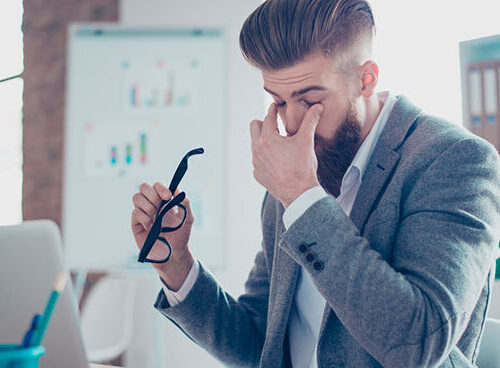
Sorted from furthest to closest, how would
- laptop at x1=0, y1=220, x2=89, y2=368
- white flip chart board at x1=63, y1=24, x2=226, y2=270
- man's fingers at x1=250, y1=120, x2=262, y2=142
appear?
white flip chart board at x1=63, y1=24, x2=226, y2=270 < man's fingers at x1=250, y1=120, x2=262, y2=142 < laptop at x1=0, y1=220, x2=89, y2=368

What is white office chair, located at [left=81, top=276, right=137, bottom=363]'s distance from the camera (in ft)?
8.21

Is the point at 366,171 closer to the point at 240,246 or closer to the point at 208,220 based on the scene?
the point at 208,220

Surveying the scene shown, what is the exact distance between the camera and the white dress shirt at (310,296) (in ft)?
3.70

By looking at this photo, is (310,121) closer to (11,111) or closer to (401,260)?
(401,260)

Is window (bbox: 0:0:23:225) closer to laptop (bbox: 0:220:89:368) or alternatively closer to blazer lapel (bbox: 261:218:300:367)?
blazer lapel (bbox: 261:218:300:367)

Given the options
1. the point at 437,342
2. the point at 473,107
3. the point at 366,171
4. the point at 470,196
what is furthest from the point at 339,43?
the point at 473,107

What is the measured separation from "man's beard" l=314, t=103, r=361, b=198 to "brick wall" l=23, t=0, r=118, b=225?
2.37 m

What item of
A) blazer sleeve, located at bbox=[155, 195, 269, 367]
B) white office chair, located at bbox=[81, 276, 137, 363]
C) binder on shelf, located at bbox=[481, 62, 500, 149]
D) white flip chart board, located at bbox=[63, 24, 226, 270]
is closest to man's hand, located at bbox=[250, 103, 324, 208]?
blazer sleeve, located at bbox=[155, 195, 269, 367]

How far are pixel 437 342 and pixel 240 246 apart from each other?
1920mm

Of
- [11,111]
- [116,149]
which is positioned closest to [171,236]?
[116,149]

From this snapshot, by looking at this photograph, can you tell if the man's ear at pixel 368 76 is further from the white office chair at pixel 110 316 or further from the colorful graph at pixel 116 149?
the white office chair at pixel 110 316

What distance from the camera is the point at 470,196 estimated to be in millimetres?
882

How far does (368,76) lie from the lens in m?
1.16

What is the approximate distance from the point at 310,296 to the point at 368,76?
0.53 meters
